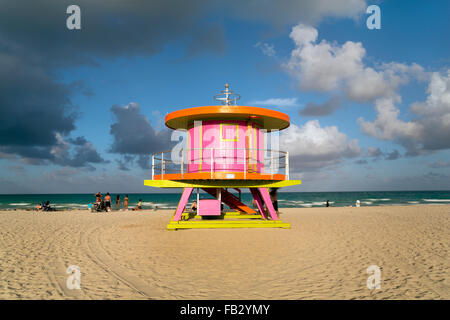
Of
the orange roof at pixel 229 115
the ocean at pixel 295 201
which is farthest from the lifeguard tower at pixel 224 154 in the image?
the ocean at pixel 295 201

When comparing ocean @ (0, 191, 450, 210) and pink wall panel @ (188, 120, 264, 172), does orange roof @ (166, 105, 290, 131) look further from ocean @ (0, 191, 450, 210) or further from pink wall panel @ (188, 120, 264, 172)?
ocean @ (0, 191, 450, 210)

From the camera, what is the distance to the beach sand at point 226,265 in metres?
5.60

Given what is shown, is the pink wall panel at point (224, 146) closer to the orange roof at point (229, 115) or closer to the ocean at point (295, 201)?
the orange roof at point (229, 115)

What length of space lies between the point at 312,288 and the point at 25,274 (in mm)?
6549

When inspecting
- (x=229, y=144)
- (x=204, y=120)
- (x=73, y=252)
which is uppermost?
(x=204, y=120)

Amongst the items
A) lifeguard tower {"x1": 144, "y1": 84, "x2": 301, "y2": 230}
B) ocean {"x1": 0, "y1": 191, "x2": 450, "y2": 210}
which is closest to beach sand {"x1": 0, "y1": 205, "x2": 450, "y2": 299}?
lifeguard tower {"x1": 144, "y1": 84, "x2": 301, "y2": 230}

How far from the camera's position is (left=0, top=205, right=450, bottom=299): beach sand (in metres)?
5.60

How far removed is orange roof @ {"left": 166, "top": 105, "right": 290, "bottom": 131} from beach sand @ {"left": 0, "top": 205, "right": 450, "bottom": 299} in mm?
5081

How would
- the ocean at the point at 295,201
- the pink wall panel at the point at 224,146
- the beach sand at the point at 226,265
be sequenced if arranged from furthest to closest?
1. the ocean at the point at 295,201
2. the pink wall panel at the point at 224,146
3. the beach sand at the point at 226,265

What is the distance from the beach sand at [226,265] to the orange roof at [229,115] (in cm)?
508
